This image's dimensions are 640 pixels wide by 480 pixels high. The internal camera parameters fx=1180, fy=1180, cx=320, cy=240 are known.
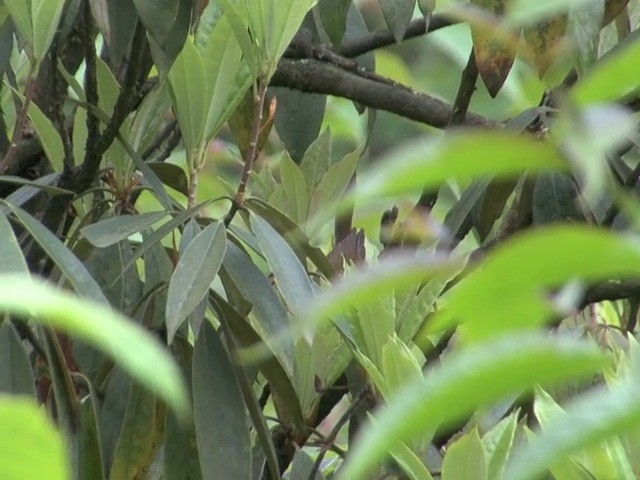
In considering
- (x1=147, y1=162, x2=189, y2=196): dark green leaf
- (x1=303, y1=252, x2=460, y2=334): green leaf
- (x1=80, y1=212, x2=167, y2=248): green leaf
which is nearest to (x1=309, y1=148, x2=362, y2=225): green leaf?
(x1=147, y1=162, x2=189, y2=196): dark green leaf

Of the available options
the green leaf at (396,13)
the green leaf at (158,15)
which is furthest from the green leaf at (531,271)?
the green leaf at (396,13)

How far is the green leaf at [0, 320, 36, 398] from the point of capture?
70 cm

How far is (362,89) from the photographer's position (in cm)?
110

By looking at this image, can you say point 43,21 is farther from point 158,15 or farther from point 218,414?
point 218,414

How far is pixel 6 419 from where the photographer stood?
0.18 metres

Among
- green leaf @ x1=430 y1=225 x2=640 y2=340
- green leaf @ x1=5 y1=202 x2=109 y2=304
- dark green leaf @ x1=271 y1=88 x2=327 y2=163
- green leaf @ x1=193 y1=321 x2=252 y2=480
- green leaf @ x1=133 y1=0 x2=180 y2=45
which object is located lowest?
green leaf @ x1=193 y1=321 x2=252 y2=480

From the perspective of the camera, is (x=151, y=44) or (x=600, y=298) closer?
(x=151, y=44)

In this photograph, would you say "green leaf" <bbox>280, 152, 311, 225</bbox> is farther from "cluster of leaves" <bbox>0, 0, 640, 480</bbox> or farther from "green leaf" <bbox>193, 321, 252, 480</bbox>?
"green leaf" <bbox>193, 321, 252, 480</bbox>

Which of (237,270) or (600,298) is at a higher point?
(237,270)

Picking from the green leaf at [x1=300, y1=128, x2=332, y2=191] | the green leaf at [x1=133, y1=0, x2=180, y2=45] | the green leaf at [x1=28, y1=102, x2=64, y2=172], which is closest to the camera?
the green leaf at [x1=133, y1=0, x2=180, y2=45]

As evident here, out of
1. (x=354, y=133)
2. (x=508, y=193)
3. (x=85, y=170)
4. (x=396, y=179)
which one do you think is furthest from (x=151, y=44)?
(x=354, y=133)

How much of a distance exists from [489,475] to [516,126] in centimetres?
37

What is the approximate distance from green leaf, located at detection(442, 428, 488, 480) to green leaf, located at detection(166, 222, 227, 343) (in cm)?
15

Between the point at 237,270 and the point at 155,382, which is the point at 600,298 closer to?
the point at 237,270
